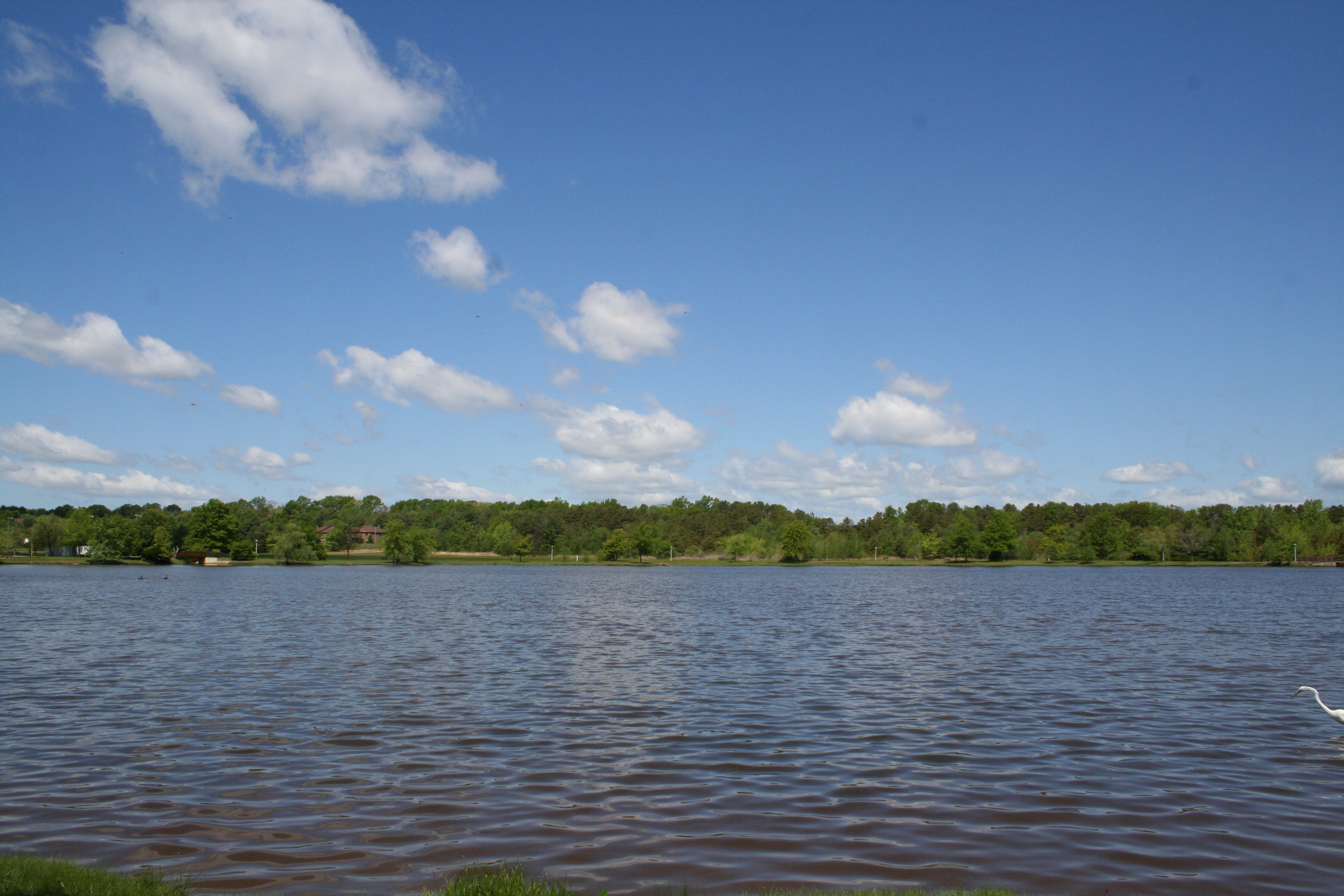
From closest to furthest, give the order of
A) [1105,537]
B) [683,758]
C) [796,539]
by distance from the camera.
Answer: [683,758]
[796,539]
[1105,537]

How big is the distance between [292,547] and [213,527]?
59.3 feet

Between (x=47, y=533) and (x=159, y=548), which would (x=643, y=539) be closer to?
(x=159, y=548)

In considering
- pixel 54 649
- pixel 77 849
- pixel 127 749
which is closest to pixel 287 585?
pixel 54 649

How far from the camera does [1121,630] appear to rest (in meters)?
38.0

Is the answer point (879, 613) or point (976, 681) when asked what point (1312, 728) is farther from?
point (879, 613)

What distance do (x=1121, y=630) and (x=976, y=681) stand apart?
62.7ft

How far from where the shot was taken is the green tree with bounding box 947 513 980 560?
19600 centimetres

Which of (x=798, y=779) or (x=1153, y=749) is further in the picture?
(x=1153, y=749)

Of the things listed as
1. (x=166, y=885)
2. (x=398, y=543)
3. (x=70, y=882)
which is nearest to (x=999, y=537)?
(x=398, y=543)

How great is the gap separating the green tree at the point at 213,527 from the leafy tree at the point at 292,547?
874 centimetres

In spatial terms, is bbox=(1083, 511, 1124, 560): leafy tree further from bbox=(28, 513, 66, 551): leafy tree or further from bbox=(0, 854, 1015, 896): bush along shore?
bbox=(28, 513, 66, 551): leafy tree

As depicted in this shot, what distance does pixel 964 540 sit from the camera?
196 meters

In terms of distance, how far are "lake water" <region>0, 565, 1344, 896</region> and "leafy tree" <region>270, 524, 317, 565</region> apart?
124 meters

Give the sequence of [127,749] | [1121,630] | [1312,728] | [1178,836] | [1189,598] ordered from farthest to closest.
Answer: [1189,598]
[1121,630]
[1312,728]
[127,749]
[1178,836]
